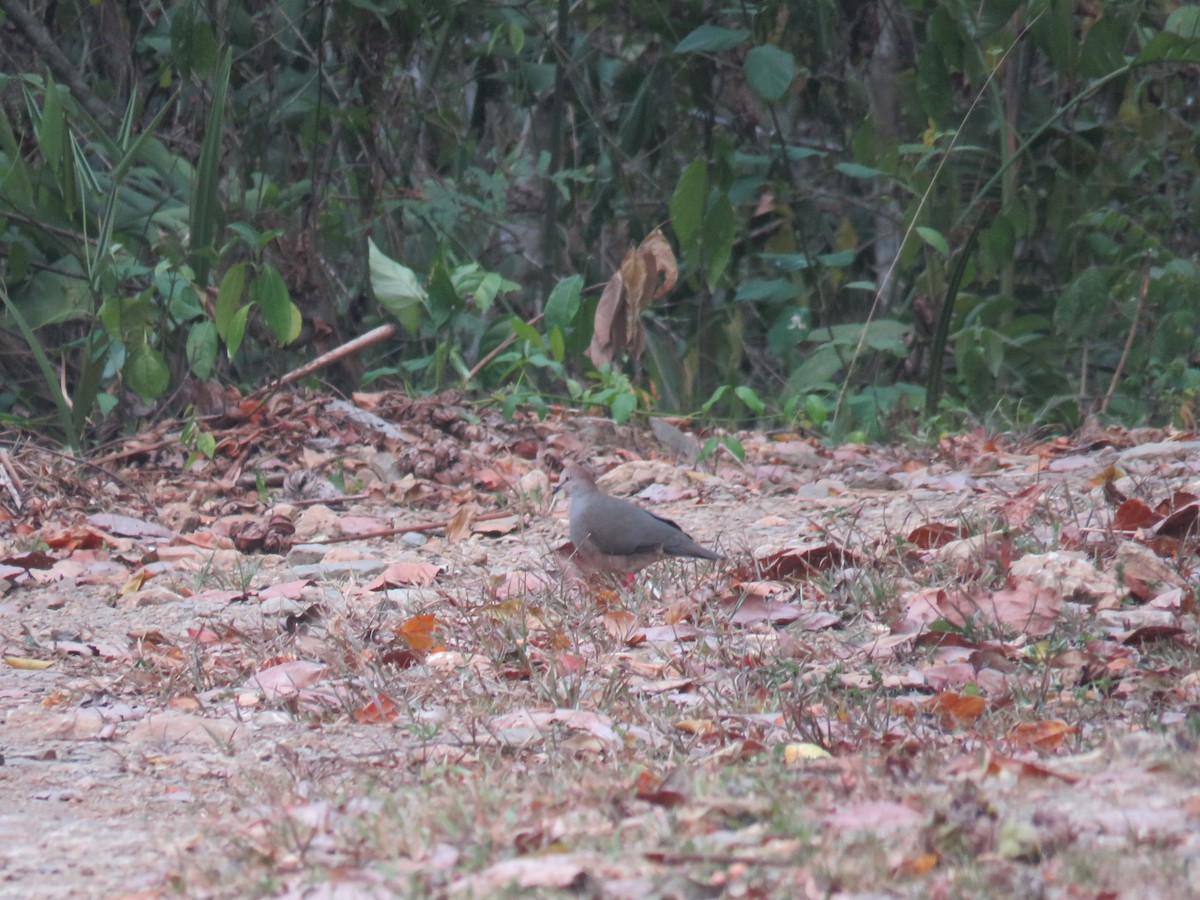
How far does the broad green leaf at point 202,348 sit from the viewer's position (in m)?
5.40

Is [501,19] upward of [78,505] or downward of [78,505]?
upward

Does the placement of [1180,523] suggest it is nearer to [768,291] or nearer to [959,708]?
[959,708]

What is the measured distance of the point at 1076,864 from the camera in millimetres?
1709

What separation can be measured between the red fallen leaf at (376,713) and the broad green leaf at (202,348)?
288 cm

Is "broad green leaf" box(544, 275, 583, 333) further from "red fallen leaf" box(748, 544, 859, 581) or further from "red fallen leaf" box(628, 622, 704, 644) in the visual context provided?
"red fallen leaf" box(628, 622, 704, 644)

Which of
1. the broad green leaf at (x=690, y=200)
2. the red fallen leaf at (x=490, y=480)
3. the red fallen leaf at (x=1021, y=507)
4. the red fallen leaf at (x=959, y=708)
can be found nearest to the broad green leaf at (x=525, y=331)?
the red fallen leaf at (x=490, y=480)

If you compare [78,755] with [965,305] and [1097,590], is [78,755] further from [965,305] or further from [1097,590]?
[965,305]

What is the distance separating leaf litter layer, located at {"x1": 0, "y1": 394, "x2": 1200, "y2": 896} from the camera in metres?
1.88

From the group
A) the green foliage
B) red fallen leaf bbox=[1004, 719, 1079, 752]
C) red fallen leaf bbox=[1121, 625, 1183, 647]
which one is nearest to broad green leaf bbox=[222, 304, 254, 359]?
the green foliage

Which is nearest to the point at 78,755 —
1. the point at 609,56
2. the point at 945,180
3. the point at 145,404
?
the point at 145,404

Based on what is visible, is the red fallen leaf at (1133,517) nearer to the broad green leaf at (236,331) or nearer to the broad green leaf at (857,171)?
the broad green leaf at (857,171)

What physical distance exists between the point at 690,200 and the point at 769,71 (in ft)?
2.12

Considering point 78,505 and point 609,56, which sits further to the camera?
point 609,56

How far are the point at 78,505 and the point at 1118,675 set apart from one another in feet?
11.8
